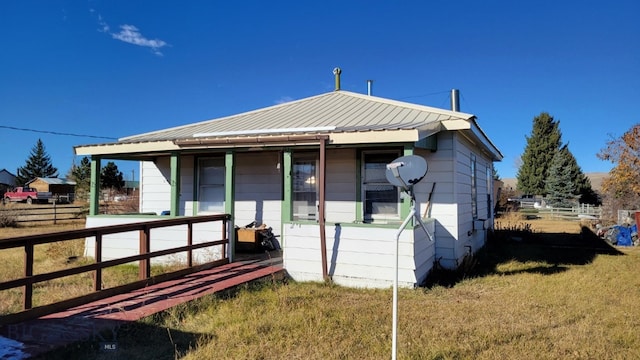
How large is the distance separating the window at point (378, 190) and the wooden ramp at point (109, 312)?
2451 mm

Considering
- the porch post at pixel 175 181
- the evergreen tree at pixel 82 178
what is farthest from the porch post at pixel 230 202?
the evergreen tree at pixel 82 178

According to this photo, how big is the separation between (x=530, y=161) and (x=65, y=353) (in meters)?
48.2

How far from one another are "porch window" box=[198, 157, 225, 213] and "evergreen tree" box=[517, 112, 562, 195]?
4225 centimetres

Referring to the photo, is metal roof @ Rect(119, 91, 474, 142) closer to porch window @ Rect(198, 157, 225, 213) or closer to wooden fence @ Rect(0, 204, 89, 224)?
porch window @ Rect(198, 157, 225, 213)

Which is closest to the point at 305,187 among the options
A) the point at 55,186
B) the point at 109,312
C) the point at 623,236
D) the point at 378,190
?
the point at 378,190

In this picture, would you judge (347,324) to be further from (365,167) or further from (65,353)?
(365,167)

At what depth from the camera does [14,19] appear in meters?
14.2

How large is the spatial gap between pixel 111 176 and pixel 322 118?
40279 millimetres

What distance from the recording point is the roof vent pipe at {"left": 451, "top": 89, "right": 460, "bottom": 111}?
35.4 feet

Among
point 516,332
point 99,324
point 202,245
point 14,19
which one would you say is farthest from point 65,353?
point 14,19

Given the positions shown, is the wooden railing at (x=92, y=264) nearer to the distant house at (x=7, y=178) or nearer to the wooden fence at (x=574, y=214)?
the wooden fence at (x=574, y=214)

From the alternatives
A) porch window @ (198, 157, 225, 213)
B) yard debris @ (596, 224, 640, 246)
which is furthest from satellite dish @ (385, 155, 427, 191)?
yard debris @ (596, 224, 640, 246)

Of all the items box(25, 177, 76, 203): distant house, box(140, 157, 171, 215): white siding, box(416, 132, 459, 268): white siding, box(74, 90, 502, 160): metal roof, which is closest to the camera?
box(74, 90, 502, 160): metal roof

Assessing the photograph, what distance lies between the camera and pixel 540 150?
42.8m
